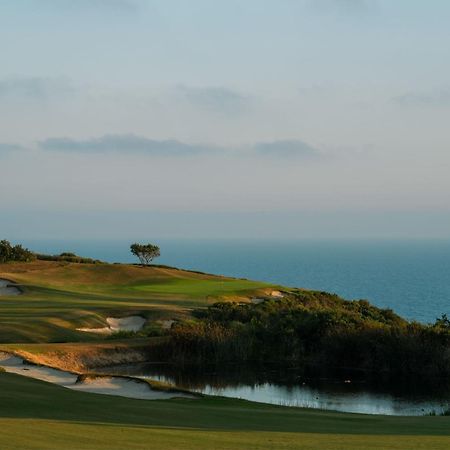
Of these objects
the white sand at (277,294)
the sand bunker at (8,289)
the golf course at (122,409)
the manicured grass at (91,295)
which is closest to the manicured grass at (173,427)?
the golf course at (122,409)

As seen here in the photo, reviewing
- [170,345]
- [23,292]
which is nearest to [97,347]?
[170,345]

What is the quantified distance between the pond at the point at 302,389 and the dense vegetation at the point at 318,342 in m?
1.94

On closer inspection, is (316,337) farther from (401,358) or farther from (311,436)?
(311,436)

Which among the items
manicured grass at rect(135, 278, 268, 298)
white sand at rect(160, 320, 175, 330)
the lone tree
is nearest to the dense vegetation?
white sand at rect(160, 320, 175, 330)

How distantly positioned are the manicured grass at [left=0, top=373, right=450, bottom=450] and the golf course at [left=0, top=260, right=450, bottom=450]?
2 cm

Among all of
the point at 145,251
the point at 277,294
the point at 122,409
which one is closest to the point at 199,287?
the point at 277,294

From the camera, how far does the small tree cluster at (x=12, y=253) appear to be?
67938 mm

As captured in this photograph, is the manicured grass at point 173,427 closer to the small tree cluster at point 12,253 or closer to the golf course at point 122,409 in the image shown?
the golf course at point 122,409

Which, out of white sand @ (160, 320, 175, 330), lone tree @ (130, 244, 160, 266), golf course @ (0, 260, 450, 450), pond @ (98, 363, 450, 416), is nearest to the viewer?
golf course @ (0, 260, 450, 450)

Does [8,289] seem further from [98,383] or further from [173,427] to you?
[173,427]

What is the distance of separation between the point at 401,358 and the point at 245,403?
52.0 feet

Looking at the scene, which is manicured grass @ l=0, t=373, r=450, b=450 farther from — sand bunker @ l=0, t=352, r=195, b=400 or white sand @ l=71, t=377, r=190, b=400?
sand bunker @ l=0, t=352, r=195, b=400

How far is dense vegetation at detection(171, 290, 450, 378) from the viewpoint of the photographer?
3762 cm

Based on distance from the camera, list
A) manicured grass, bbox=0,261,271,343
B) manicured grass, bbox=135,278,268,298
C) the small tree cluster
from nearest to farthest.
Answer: manicured grass, bbox=0,261,271,343, manicured grass, bbox=135,278,268,298, the small tree cluster
